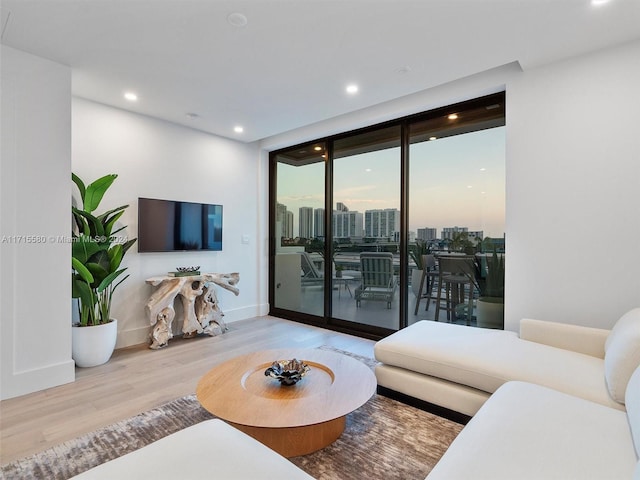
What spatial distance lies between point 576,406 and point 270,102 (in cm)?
343

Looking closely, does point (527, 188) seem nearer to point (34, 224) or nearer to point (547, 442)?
point (547, 442)

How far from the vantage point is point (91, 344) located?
2980 millimetres

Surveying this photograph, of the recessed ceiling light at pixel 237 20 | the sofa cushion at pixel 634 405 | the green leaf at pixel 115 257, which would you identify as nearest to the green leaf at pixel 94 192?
the green leaf at pixel 115 257

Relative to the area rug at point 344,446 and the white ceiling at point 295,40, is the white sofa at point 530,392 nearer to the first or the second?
the area rug at point 344,446

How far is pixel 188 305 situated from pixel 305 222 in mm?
1984

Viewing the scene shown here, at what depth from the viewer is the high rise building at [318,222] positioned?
457 cm

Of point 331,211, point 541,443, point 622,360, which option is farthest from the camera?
point 331,211

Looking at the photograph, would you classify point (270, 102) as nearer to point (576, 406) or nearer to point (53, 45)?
point (53, 45)

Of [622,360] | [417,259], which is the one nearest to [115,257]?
[417,259]

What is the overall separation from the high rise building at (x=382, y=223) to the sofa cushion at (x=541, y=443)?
2464mm

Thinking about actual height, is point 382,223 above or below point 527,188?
below

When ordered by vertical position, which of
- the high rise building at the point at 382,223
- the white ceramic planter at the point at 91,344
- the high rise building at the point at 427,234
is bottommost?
the white ceramic planter at the point at 91,344

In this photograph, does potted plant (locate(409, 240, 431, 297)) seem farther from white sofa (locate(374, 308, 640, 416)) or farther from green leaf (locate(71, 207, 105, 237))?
green leaf (locate(71, 207, 105, 237))

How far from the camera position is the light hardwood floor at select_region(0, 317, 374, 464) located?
79.1 inches
